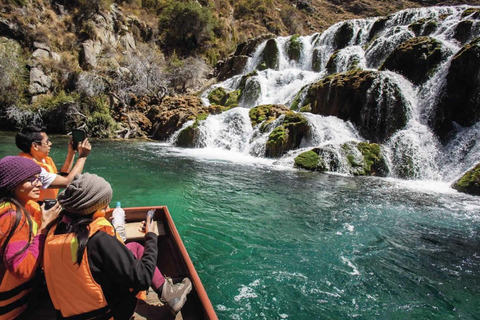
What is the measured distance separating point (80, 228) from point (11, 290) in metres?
0.83

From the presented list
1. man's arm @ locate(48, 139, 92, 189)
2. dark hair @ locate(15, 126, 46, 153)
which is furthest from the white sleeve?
dark hair @ locate(15, 126, 46, 153)

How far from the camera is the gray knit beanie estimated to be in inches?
63.4

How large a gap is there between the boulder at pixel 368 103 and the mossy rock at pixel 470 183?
15.5 feet

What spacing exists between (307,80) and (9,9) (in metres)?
25.4

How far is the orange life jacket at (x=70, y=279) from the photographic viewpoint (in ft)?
5.12

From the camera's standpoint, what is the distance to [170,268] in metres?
3.19

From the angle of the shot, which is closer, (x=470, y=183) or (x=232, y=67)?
(x=470, y=183)

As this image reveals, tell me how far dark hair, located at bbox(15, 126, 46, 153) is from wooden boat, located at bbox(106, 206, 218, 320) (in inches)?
48.3

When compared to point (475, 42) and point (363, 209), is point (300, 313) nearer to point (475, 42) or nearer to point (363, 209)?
point (363, 209)

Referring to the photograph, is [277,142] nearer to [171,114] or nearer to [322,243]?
[322,243]

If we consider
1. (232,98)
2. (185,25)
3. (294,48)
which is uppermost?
(185,25)

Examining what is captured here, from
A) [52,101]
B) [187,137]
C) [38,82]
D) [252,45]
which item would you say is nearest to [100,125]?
[52,101]

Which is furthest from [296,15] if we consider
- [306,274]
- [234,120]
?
[306,274]

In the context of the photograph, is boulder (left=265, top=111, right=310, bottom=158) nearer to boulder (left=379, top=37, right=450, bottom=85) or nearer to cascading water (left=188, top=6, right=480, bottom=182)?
cascading water (left=188, top=6, right=480, bottom=182)
